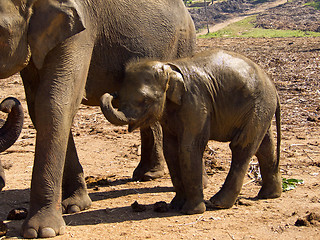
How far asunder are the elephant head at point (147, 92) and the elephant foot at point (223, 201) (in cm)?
91

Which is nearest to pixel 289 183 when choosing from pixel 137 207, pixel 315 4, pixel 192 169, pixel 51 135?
pixel 192 169

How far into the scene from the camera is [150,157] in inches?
271

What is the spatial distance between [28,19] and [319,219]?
9.17 feet

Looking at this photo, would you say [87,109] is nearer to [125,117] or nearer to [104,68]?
[104,68]

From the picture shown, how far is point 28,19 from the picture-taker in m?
4.50

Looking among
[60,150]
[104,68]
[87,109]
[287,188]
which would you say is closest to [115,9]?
[104,68]

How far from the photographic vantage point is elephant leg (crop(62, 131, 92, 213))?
5.49 metres

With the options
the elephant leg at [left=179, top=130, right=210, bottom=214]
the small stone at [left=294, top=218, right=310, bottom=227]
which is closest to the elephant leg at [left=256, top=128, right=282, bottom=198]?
the elephant leg at [left=179, top=130, right=210, bottom=214]

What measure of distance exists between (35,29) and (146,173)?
2.72 metres

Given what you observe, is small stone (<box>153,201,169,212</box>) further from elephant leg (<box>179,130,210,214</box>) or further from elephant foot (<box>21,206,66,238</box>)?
elephant foot (<box>21,206,66,238</box>)

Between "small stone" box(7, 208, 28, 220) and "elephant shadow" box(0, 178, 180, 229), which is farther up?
"small stone" box(7, 208, 28, 220)

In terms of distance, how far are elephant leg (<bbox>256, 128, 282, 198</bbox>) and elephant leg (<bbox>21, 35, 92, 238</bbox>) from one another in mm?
2012

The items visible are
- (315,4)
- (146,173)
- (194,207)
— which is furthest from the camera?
(315,4)

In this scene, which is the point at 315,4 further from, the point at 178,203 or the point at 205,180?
the point at 178,203
